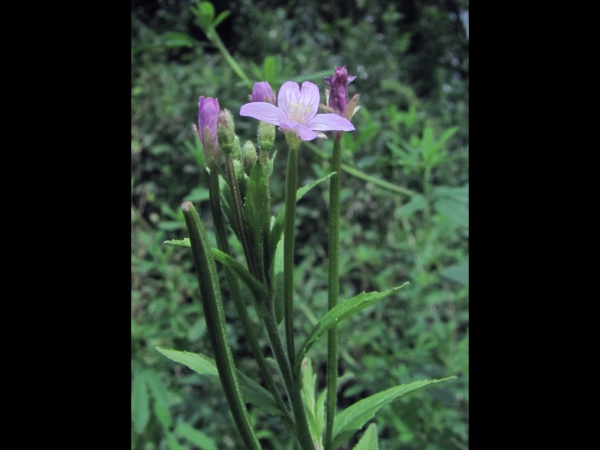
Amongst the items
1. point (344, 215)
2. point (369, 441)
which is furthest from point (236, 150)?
point (344, 215)

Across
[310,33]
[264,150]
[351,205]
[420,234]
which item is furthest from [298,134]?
[310,33]

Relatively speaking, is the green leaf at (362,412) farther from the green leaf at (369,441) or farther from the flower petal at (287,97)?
the flower petal at (287,97)

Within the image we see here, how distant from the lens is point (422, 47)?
20.2 ft

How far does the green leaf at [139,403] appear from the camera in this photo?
1466mm

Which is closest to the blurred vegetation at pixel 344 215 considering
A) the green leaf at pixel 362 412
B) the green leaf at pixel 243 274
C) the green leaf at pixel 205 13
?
the green leaf at pixel 205 13

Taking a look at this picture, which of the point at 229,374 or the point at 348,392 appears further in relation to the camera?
the point at 348,392

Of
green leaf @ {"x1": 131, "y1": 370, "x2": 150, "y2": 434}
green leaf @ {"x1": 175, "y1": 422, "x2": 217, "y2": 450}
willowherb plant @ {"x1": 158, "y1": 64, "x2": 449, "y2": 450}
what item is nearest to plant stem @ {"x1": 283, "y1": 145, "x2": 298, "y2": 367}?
willowherb plant @ {"x1": 158, "y1": 64, "x2": 449, "y2": 450}

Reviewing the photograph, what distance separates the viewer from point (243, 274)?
575mm

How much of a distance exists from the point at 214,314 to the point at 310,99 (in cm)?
28

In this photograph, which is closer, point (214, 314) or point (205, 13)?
point (214, 314)

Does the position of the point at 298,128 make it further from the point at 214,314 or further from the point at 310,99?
the point at 214,314
